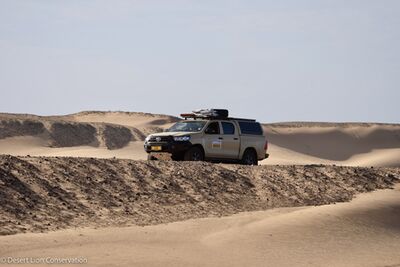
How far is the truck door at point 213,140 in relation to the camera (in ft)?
78.4

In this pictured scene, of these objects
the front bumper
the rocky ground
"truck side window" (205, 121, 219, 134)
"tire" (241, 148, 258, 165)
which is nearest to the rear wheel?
"tire" (241, 148, 258, 165)

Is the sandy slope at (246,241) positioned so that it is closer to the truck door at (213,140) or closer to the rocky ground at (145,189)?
the rocky ground at (145,189)

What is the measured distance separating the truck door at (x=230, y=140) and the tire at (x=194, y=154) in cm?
86

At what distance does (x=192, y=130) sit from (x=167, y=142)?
3.26 ft

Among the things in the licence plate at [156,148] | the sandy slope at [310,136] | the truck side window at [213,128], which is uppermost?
the truck side window at [213,128]

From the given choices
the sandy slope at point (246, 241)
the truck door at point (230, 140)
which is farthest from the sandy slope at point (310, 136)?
the sandy slope at point (246, 241)

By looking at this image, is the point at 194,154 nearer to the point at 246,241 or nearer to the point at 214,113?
the point at 214,113

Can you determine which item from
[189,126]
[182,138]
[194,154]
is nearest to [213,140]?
[194,154]

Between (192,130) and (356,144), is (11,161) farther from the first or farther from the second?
(356,144)

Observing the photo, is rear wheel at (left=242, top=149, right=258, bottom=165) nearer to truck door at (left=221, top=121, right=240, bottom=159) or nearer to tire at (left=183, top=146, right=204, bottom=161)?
truck door at (left=221, top=121, right=240, bottom=159)

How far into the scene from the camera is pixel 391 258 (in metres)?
15.6

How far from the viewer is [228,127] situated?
24.6 m

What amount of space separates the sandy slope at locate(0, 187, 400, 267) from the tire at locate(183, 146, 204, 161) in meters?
4.96

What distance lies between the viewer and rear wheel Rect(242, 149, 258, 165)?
984 inches
